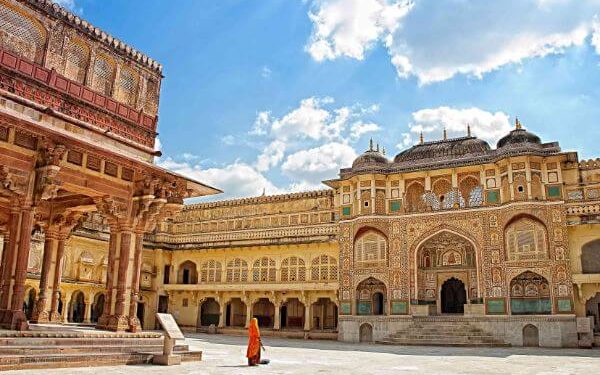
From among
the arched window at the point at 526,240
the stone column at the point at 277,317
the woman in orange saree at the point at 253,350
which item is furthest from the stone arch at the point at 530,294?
the woman in orange saree at the point at 253,350

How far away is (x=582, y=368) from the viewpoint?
14227 mm

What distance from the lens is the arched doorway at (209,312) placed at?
124 feet

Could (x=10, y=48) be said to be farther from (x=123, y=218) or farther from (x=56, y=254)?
(x=56, y=254)

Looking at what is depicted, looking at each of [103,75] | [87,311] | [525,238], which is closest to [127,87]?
[103,75]

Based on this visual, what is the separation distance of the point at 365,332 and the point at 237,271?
33.0 ft

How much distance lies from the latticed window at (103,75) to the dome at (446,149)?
19.9 metres

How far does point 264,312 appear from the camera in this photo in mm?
37656

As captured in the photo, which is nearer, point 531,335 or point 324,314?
point 531,335

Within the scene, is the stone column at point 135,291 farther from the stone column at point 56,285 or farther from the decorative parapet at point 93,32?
the decorative parapet at point 93,32

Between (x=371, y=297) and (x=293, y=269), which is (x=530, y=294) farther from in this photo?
(x=293, y=269)

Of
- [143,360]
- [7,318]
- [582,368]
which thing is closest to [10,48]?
[7,318]

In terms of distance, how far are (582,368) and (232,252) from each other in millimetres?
24226

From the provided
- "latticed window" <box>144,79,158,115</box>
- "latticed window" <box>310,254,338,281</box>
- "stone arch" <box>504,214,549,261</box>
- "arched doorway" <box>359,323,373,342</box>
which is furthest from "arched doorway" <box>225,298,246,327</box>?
"latticed window" <box>144,79,158,115</box>

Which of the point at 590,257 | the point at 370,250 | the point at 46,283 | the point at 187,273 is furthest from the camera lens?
the point at 187,273
